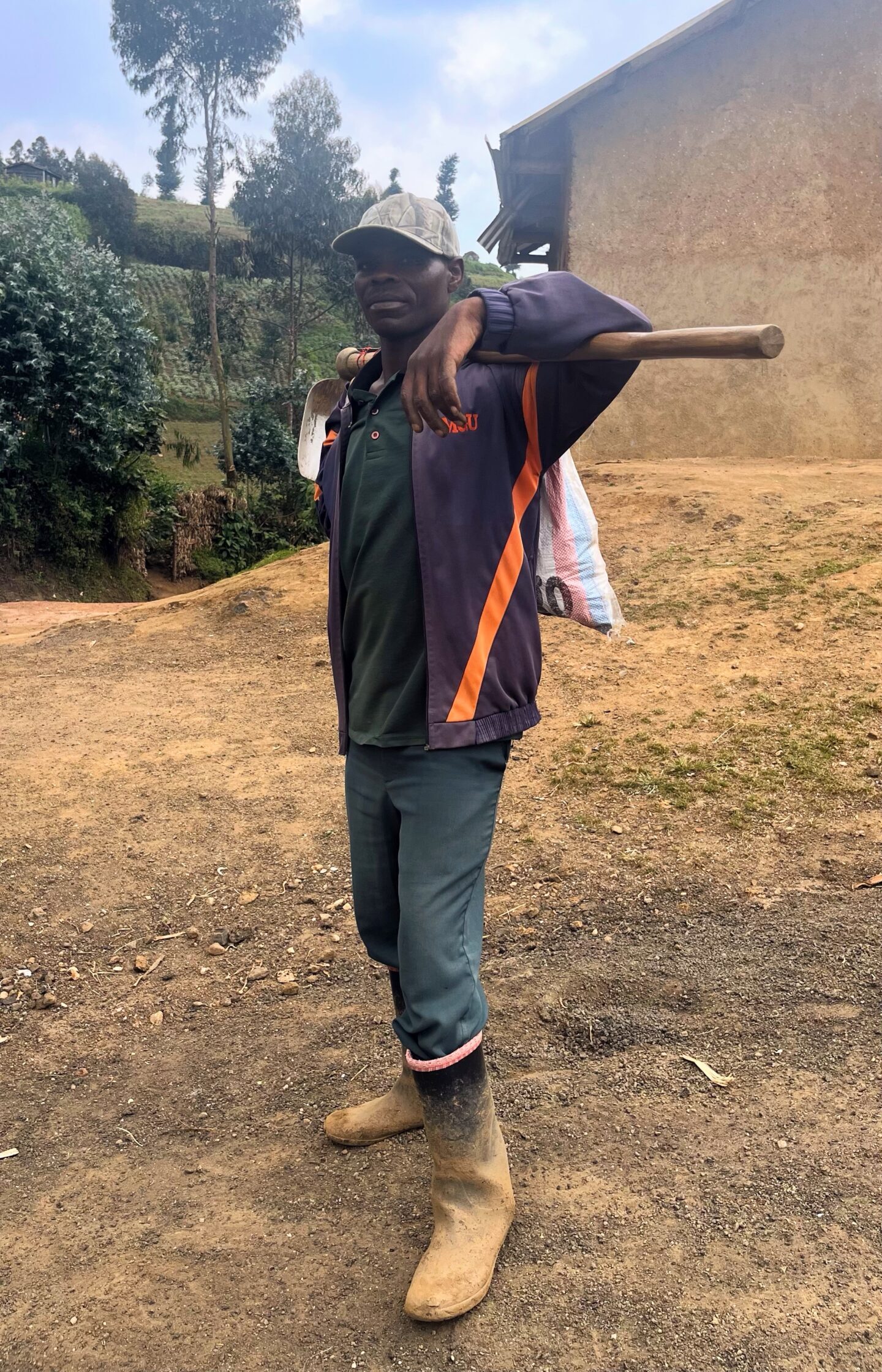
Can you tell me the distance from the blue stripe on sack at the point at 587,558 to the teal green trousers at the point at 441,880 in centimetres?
37

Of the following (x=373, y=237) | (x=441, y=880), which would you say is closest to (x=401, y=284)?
(x=373, y=237)

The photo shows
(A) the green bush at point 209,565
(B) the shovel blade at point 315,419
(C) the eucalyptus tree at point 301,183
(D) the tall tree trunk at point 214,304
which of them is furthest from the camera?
(C) the eucalyptus tree at point 301,183

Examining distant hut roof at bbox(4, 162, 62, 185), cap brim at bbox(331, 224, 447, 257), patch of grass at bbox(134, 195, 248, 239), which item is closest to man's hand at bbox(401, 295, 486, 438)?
cap brim at bbox(331, 224, 447, 257)

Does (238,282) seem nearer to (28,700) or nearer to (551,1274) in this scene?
(28,700)

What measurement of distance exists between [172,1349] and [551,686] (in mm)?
4323

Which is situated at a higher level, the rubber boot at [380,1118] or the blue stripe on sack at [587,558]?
the blue stripe on sack at [587,558]

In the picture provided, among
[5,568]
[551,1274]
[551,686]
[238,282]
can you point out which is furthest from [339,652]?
[238,282]

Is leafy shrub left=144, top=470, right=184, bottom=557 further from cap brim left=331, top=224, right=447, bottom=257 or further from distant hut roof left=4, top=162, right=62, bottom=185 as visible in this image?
distant hut roof left=4, top=162, right=62, bottom=185

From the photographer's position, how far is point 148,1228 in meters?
2.15

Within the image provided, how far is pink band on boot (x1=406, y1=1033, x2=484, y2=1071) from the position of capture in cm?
191

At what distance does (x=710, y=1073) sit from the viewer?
256 centimetres

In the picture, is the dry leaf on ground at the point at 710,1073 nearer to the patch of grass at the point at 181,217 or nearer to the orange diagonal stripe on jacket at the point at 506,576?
the orange diagonal stripe on jacket at the point at 506,576

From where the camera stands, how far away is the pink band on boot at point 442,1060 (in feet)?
6.26

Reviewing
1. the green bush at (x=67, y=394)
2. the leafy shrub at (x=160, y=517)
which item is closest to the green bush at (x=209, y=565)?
the leafy shrub at (x=160, y=517)
